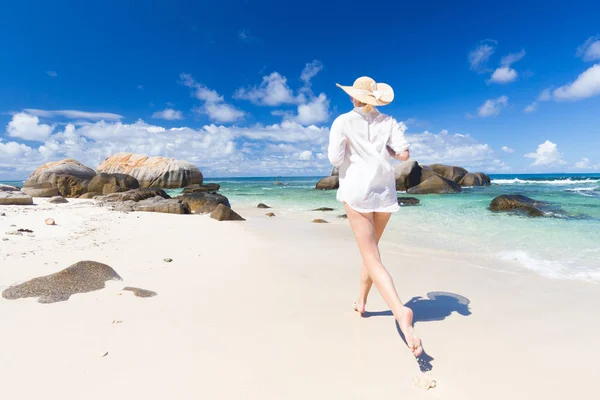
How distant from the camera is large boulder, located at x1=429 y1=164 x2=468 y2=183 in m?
35.5

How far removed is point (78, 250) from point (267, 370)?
4112 mm

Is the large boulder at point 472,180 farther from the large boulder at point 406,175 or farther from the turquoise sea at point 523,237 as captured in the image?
the turquoise sea at point 523,237

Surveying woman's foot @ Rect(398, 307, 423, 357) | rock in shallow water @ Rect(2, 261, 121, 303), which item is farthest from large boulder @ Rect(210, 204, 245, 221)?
woman's foot @ Rect(398, 307, 423, 357)

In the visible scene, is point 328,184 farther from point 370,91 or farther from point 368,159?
point 368,159

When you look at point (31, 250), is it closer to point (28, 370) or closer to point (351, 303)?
point (28, 370)

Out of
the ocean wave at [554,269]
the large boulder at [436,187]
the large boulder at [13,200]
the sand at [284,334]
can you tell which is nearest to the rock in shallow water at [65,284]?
the sand at [284,334]

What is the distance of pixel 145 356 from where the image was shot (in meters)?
2.22

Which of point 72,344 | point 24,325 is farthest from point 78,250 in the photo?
point 72,344

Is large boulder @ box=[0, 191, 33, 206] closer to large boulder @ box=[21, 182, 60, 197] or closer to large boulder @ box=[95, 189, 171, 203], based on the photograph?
large boulder @ box=[95, 189, 171, 203]

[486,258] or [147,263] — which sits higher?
[147,263]

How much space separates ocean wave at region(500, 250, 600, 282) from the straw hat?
3733 millimetres

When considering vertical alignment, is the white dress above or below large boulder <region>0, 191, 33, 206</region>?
above

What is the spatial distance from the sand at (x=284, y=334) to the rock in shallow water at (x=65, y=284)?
0.34ft

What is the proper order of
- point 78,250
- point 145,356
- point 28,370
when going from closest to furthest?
point 28,370, point 145,356, point 78,250
